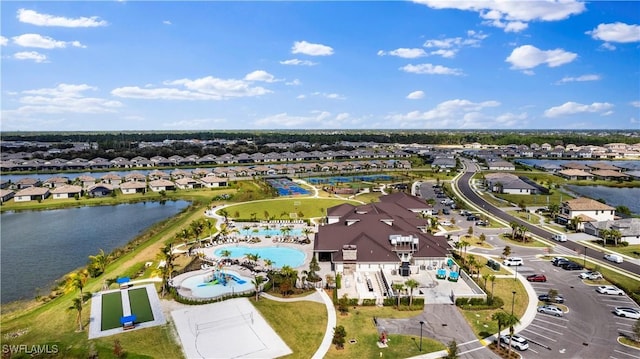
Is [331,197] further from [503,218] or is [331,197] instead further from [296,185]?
[503,218]

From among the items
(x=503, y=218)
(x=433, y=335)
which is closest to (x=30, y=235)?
(x=433, y=335)

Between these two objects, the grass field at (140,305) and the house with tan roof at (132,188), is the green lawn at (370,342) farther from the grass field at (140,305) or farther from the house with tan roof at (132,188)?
the house with tan roof at (132,188)

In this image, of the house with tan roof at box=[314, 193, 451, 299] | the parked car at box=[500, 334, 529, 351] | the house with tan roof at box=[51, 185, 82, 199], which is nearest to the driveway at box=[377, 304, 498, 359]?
the parked car at box=[500, 334, 529, 351]

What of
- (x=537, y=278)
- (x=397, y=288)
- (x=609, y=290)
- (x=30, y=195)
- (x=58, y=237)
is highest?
(x=30, y=195)

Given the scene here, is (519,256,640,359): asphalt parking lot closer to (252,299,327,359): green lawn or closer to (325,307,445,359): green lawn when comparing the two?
(325,307,445,359): green lawn

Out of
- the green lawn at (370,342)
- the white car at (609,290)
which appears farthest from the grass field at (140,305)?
the white car at (609,290)

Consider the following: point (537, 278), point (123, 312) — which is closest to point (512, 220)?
point (537, 278)

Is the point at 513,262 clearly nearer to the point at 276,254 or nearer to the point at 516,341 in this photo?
the point at 516,341
